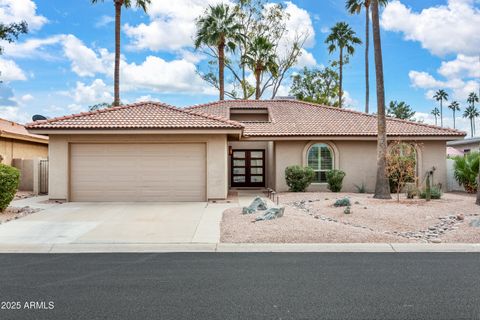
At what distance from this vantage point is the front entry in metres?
23.8

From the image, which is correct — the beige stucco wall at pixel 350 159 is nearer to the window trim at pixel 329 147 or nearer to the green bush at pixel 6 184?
the window trim at pixel 329 147

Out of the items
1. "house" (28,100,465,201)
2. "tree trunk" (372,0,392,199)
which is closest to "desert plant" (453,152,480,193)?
"tree trunk" (372,0,392,199)

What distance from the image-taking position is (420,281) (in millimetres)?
6016

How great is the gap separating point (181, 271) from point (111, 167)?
410 inches

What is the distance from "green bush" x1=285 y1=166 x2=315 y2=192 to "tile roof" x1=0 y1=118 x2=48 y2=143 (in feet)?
47.1

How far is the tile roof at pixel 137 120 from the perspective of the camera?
15.4 m

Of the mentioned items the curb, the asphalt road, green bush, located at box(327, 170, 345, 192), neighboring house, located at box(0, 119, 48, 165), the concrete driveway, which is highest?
neighboring house, located at box(0, 119, 48, 165)

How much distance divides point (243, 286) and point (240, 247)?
2458 millimetres

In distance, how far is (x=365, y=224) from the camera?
10477 mm

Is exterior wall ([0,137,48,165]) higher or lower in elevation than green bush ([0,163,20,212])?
higher

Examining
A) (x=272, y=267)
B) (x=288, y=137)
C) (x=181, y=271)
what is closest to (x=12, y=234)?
(x=181, y=271)

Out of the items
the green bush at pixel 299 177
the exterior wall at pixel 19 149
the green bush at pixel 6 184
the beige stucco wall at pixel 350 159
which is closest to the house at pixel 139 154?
the green bush at pixel 6 184

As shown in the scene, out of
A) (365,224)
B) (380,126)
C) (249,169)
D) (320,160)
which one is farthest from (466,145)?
(365,224)

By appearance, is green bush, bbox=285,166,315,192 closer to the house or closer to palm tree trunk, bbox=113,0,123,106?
the house
